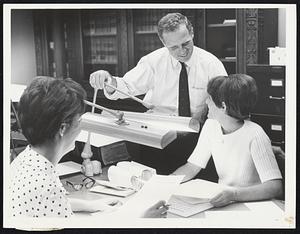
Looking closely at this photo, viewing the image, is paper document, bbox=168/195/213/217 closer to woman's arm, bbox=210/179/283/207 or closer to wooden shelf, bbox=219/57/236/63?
woman's arm, bbox=210/179/283/207

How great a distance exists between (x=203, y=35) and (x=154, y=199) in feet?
2.79

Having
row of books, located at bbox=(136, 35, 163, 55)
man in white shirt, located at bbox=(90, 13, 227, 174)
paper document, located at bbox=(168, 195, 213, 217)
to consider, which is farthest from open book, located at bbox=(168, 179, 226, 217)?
row of books, located at bbox=(136, 35, 163, 55)

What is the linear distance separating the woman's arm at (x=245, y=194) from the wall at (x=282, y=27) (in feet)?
2.25

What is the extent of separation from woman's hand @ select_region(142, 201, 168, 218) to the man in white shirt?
0.55ft

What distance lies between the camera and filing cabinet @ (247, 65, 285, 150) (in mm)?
2162

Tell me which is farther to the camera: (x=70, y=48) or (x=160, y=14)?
(x=70, y=48)

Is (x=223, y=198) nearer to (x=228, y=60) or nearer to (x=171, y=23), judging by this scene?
(x=228, y=60)

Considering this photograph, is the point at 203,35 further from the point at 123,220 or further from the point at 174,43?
the point at 123,220

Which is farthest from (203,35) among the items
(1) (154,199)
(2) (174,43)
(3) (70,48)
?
(1) (154,199)

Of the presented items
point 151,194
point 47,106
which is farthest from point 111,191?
point 47,106

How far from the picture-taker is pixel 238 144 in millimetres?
2170

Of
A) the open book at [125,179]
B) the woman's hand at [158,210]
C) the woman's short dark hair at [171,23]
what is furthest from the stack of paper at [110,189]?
the woman's short dark hair at [171,23]

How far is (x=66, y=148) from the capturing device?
7.11 ft

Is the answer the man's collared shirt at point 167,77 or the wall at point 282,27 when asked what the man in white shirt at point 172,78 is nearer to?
the man's collared shirt at point 167,77
